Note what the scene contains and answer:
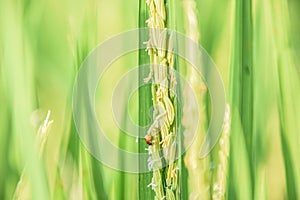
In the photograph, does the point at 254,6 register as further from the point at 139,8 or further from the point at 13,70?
the point at 13,70

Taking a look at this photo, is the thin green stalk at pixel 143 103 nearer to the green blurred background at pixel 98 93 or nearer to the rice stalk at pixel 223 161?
the green blurred background at pixel 98 93

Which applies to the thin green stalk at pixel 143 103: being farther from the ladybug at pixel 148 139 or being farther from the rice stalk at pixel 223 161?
the rice stalk at pixel 223 161

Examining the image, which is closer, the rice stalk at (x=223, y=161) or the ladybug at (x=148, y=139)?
the ladybug at (x=148, y=139)

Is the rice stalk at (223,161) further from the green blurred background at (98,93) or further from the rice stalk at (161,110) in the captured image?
the rice stalk at (161,110)

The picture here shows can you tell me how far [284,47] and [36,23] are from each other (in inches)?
26.0

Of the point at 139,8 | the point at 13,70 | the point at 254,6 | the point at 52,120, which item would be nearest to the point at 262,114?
the point at 254,6

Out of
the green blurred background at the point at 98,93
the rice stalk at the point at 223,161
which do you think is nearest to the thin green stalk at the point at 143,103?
the green blurred background at the point at 98,93

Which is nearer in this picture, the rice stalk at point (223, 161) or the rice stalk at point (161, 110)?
the rice stalk at point (161, 110)

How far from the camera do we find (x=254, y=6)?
4.29 feet

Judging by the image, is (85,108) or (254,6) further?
(254,6)

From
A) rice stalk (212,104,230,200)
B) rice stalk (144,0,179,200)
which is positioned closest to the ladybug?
rice stalk (144,0,179,200)

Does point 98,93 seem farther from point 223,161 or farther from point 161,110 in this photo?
point 223,161

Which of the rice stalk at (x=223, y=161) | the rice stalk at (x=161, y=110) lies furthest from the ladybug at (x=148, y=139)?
the rice stalk at (x=223, y=161)

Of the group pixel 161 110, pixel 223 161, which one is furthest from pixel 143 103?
pixel 223 161
